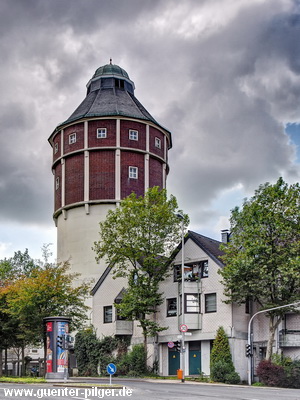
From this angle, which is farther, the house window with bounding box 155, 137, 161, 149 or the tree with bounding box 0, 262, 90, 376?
the house window with bounding box 155, 137, 161, 149

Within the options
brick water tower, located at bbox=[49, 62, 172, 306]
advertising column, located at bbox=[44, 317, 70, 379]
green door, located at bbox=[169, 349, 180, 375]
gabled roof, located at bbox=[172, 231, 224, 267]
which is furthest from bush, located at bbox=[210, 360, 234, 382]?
brick water tower, located at bbox=[49, 62, 172, 306]

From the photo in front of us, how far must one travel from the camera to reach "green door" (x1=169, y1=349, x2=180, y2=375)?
51719 mm

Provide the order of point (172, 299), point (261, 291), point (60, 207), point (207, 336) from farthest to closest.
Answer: point (60, 207), point (172, 299), point (207, 336), point (261, 291)

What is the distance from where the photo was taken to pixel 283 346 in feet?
162

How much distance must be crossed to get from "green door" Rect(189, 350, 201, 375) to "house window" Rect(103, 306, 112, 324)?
941cm

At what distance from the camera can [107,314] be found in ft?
191

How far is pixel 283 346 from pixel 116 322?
1448 centimetres

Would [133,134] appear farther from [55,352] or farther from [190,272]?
[55,352]

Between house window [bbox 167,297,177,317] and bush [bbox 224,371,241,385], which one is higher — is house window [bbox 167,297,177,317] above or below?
above

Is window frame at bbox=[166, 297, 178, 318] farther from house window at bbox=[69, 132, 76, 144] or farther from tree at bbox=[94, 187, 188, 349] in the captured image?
house window at bbox=[69, 132, 76, 144]

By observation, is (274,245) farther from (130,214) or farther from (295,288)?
(130,214)

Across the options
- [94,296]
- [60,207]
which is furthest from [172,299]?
[60,207]

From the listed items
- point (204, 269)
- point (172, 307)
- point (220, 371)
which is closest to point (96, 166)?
point (172, 307)

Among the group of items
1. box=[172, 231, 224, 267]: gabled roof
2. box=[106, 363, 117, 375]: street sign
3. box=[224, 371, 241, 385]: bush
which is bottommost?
box=[224, 371, 241, 385]: bush
